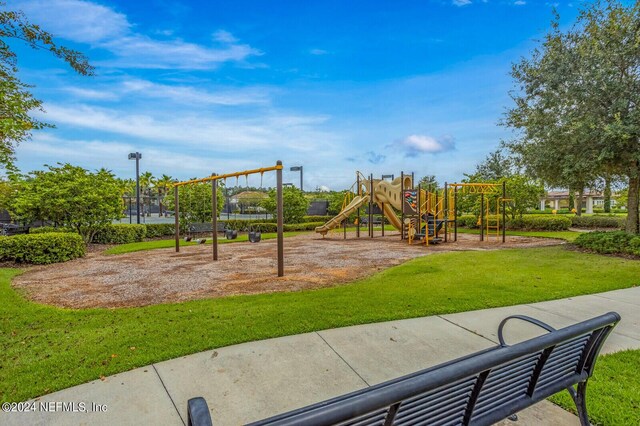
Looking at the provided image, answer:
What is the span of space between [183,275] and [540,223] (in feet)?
65.9

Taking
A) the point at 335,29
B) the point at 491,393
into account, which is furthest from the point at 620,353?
the point at 335,29

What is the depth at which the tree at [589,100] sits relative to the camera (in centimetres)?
950

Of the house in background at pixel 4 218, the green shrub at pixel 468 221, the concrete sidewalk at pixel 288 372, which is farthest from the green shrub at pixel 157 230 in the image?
the green shrub at pixel 468 221

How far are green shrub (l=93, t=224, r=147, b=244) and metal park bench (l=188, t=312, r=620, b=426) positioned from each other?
52.9 ft

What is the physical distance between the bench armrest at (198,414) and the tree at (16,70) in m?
5.61

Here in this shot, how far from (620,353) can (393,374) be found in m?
2.44

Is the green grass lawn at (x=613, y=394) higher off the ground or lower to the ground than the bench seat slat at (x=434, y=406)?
lower

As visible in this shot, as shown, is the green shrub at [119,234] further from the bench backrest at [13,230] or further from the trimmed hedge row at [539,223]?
the trimmed hedge row at [539,223]

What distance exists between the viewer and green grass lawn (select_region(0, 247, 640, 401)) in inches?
129

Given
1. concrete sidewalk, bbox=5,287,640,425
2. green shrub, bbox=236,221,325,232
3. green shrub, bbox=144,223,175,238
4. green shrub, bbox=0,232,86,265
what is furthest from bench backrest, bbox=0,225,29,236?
concrete sidewalk, bbox=5,287,640,425

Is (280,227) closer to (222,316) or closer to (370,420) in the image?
(222,316)

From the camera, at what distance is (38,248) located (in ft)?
32.6

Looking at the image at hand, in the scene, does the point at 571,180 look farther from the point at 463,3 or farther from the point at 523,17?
the point at 463,3

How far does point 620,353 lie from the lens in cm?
346
